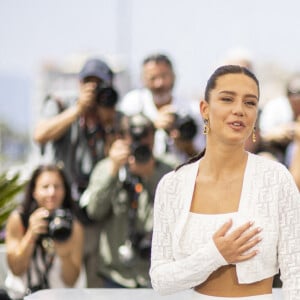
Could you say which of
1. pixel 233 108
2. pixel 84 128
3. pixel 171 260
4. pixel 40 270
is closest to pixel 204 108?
pixel 233 108

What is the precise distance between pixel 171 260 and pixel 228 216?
22 cm

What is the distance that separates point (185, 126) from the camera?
453 centimetres

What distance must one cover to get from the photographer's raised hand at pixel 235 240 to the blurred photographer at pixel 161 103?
2.15 m

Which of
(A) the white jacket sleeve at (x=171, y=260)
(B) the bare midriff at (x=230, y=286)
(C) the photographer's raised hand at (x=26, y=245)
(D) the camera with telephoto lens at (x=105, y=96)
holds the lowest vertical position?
(C) the photographer's raised hand at (x=26, y=245)

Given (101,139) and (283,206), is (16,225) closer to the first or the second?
(101,139)

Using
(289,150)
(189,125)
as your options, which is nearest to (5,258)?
(189,125)

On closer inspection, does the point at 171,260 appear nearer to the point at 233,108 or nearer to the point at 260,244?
the point at 260,244

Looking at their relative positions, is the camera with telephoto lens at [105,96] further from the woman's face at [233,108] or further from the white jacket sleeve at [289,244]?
the white jacket sleeve at [289,244]

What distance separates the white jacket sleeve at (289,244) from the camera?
242 centimetres

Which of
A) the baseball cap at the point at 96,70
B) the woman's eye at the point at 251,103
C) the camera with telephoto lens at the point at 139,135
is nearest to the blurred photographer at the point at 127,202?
the camera with telephoto lens at the point at 139,135

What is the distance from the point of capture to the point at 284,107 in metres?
Result: 4.83

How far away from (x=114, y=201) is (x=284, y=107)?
1.10m

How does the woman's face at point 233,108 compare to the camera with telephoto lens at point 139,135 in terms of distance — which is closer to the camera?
the woman's face at point 233,108

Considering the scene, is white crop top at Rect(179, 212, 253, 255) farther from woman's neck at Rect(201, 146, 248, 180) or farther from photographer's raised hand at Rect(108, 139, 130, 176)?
photographer's raised hand at Rect(108, 139, 130, 176)
